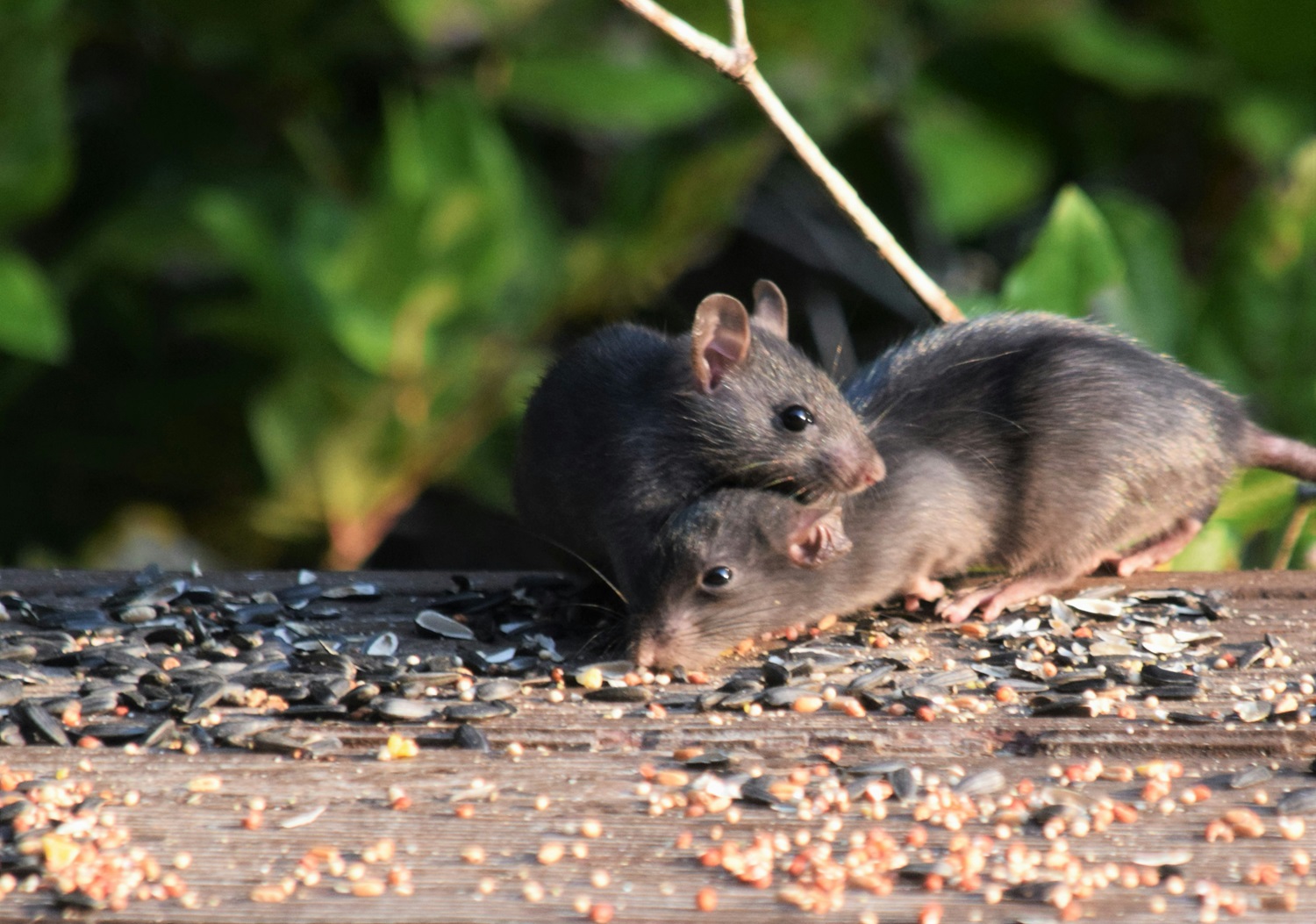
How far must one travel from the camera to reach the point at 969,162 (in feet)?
19.2

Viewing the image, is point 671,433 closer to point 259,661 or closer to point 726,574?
point 726,574

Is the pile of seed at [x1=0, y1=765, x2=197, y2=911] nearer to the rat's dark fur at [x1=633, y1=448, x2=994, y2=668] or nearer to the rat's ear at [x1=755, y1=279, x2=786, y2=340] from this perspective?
the rat's dark fur at [x1=633, y1=448, x2=994, y2=668]

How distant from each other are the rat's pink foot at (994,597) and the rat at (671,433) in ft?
1.21

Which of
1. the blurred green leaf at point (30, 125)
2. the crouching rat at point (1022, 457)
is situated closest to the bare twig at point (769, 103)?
the crouching rat at point (1022, 457)

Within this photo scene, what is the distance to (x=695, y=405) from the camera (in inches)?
136

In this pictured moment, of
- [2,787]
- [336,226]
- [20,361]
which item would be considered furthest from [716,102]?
[2,787]

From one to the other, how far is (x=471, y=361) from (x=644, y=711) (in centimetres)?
237

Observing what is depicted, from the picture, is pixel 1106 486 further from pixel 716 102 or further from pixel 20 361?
pixel 20 361

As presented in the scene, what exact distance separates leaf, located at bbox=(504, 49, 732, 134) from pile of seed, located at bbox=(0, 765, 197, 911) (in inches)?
137

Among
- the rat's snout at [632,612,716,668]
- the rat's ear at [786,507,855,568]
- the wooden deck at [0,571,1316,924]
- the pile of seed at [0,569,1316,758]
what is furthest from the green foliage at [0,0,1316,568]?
the wooden deck at [0,571,1316,924]

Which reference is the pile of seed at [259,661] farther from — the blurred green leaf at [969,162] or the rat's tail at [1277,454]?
the blurred green leaf at [969,162]

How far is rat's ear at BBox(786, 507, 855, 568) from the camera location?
3.19 meters

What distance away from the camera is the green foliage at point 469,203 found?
4.66 m

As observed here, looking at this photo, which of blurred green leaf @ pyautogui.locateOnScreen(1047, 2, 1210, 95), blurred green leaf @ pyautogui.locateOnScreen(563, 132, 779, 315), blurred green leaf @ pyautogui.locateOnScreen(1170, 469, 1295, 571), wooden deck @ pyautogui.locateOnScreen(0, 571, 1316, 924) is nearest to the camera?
wooden deck @ pyautogui.locateOnScreen(0, 571, 1316, 924)
